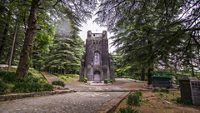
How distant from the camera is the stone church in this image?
3347 centimetres

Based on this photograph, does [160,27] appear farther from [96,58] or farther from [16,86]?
[96,58]

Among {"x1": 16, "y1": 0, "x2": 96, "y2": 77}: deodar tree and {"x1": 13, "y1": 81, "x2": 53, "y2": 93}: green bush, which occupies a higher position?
{"x1": 16, "y1": 0, "x2": 96, "y2": 77}: deodar tree

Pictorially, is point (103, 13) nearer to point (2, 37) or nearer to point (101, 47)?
point (2, 37)

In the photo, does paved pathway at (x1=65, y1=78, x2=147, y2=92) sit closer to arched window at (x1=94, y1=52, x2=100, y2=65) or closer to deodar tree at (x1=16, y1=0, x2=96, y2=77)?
deodar tree at (x1=16, y1=0, x2=96, y2=77)

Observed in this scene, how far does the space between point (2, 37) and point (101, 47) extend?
1896 centimetres

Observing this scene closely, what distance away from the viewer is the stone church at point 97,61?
33.5m

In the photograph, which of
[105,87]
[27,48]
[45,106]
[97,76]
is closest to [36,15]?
[27,48]

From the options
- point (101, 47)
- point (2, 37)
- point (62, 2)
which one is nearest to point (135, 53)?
point (62, 2)

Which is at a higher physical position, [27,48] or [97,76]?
[27,48]

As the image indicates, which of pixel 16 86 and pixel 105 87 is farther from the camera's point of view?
pixel 105 87

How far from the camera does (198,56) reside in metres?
5.45

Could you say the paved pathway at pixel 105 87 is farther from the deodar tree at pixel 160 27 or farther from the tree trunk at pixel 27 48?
the deodar tree at pixel 160 27

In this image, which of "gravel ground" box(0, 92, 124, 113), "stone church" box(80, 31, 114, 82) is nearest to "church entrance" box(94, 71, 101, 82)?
"stone church" box(80, 31, 114, 82)

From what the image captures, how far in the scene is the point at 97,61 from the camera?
3594cm
